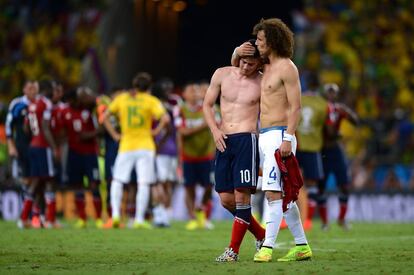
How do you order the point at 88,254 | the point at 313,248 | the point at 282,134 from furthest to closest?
the point at 313,248
the point at 88,254
the point at 282,134

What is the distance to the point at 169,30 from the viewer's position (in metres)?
32.4

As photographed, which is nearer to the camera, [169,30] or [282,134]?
[282,134]

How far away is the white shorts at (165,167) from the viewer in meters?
21.6

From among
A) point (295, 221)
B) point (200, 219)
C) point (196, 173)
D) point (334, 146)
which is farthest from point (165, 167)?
point (295, 221)

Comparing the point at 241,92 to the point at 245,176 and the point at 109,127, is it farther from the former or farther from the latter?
the point at 109,127

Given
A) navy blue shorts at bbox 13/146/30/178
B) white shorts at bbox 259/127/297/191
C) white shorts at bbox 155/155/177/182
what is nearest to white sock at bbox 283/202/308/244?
white shorts at bbox 259/127/297/191

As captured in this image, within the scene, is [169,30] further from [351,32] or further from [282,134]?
[282,134]

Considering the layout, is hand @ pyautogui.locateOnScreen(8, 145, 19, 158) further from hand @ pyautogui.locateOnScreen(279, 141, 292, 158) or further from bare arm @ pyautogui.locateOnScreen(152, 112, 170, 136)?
hand @ pyautogui.locateOnScreen(279, 141, 292, 158)

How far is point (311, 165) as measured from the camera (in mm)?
18812

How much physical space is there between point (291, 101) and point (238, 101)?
80cm

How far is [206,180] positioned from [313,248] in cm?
699

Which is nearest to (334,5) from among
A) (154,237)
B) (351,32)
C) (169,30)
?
(351,32)

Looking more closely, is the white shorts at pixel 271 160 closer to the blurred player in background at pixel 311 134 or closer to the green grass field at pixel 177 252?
the green grass field at pixel 177 252

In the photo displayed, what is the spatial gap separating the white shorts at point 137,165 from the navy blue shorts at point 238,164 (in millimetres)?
7316
